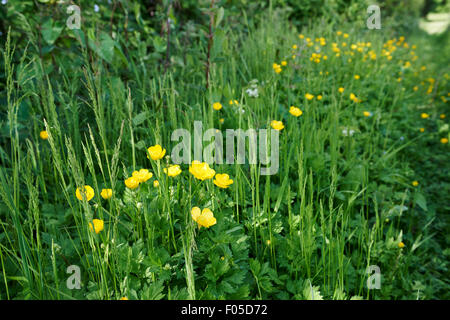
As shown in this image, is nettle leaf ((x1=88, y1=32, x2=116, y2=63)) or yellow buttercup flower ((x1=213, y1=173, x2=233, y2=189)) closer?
yellow buttercup flower ((x1=213, y1=173, x2=233, y2=189))

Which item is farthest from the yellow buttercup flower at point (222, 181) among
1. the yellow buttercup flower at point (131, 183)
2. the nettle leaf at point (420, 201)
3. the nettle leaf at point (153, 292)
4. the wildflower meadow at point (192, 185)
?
the nettle leaf at point (420, 201)

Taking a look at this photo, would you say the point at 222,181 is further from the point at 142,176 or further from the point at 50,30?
→ the point at 50,30

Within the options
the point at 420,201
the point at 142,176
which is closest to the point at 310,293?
the point at 142,176

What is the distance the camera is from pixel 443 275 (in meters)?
1.46

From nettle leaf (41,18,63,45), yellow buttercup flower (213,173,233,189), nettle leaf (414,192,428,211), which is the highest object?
nettle leaf (41,18,63,45)

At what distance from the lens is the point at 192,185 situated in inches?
49.8

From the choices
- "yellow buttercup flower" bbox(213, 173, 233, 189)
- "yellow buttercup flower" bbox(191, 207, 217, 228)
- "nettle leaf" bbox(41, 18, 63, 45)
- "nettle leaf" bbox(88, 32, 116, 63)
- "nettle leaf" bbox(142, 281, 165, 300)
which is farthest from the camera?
"nettle leaf" bbox(41, 18, 63, 45)

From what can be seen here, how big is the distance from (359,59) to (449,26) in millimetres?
8020

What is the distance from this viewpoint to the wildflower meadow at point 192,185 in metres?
0.96

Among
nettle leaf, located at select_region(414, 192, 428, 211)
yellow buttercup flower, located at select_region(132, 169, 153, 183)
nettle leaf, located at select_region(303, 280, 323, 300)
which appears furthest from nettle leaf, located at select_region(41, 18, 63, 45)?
nettle leaf, located at select_region(414, 192, 428, 211)

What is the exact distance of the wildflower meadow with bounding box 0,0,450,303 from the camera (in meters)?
0.96

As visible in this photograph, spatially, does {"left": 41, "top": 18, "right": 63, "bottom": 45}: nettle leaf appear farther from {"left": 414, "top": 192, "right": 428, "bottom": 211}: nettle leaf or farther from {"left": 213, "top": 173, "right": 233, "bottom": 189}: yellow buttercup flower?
{"left": 414, "top": 192, "right": 428, "bottom": 211}: nettle leaf

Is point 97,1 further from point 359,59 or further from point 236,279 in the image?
point 359,59

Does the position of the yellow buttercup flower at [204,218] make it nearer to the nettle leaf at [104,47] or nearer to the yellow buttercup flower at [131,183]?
the yellow buttercup flower at [131,183]
